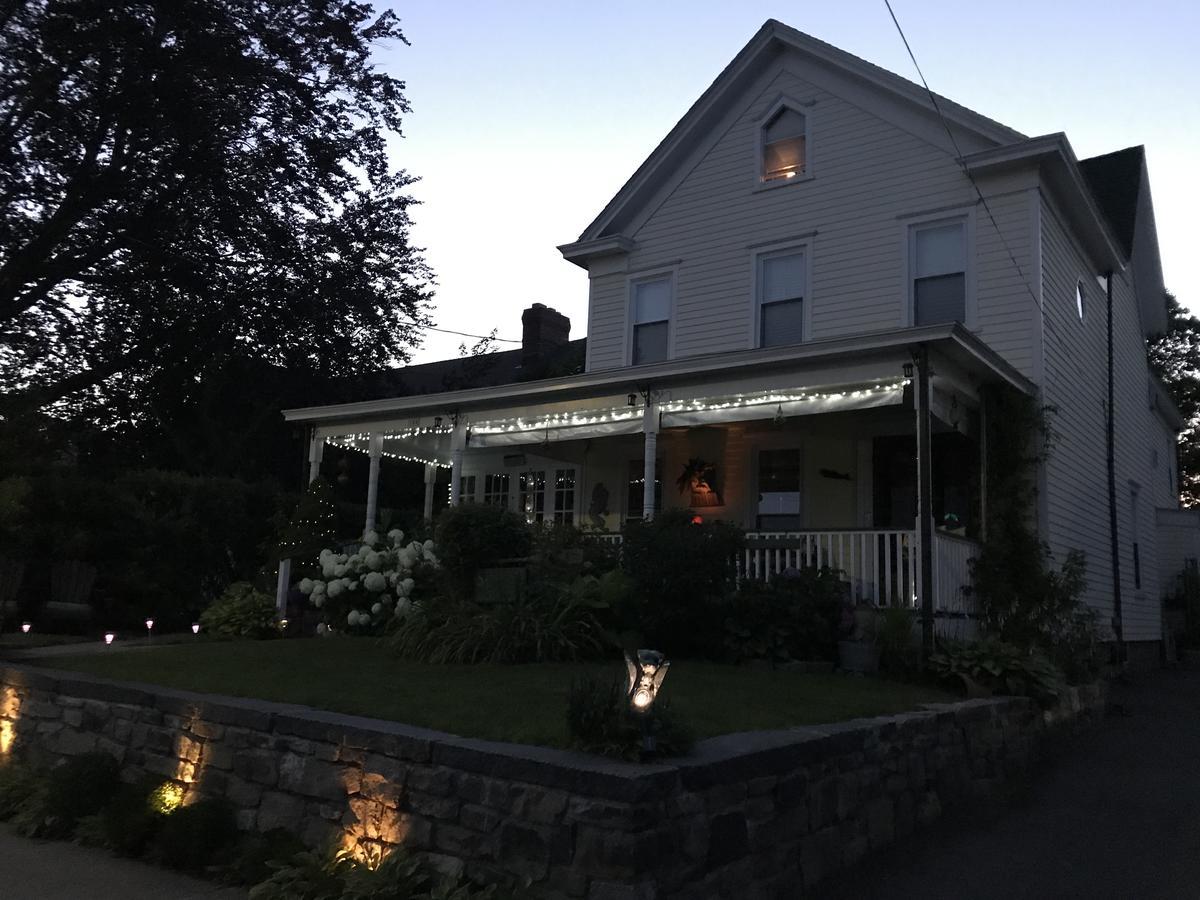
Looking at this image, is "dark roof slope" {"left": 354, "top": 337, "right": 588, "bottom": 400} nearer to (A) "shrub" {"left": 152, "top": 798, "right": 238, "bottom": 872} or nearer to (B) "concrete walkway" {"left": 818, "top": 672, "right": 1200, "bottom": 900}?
(B) "concrete walkway" {"left": 818, "top": 672, "right": 1200, "bottom": 900}

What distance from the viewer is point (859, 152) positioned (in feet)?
41.8

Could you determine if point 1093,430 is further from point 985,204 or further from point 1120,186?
point 1120,186

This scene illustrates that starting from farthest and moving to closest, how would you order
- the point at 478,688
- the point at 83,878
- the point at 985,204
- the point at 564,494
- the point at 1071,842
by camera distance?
the point at 564,494
the point at 985,204
the point at 478,688
the point at 1071,842
the point at 83,878

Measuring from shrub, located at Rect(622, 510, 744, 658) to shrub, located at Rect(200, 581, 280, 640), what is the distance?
513 cm

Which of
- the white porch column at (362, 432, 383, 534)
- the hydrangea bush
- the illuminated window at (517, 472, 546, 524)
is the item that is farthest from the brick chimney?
the hydrangea bush

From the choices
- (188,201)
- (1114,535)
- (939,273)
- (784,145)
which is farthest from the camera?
(188,201)

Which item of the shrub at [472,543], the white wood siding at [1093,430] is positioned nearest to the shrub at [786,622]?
the shrub at [472,543]

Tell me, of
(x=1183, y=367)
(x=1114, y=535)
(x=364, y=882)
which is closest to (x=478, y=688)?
(x=364, y=882)

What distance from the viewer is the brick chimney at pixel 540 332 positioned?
79.1ft

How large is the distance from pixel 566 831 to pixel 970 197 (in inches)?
399

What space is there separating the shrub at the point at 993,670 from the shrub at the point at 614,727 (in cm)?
426

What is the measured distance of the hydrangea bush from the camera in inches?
401

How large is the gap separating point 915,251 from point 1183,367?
76.3 feet

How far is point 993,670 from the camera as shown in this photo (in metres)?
7.76
